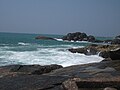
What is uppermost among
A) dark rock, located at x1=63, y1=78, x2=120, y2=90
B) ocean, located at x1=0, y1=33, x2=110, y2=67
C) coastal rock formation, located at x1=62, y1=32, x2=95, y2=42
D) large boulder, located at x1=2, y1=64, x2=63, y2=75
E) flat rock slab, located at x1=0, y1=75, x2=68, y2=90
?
dark rock, located at x1=63, y1=78, x2=120, y2=90

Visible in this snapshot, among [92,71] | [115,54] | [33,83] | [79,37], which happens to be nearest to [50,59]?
[115,54]

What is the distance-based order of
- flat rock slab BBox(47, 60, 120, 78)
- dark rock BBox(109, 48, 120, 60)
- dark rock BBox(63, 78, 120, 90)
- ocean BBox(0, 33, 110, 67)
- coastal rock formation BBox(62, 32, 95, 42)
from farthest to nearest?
1. coastal rock formation BBox(62, 32, 95, 42)
2. ocean BBox(0, 33, 110, 67)
3. dark rock BBox(109, 48, 120, 60)
4. flat rock slab BBox(47, 60, 120, 78)
5. dark rock BBox(63, 78, 120, 90)

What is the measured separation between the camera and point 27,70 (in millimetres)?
12125

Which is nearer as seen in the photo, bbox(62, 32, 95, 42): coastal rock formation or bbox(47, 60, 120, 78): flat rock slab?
bbox(47, 60, 120, 78): flat rock slab

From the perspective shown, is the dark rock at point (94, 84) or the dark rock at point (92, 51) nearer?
the dark rock at point (94, 84)

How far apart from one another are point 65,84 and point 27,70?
211 inches

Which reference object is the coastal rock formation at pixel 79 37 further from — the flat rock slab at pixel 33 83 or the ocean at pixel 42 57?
the flat rock slab at pixel 33 83

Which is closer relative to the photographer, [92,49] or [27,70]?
[27,70]

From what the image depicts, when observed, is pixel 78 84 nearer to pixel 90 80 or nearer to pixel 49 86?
pixel 90 80

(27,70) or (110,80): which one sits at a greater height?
(110,80)

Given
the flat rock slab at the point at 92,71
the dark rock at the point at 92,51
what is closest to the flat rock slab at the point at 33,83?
the flat rock slab at the point at 92,71

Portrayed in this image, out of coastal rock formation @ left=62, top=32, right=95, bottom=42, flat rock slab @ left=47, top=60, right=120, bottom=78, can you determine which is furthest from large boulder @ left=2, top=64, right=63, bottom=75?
coastal rock formation @ left=62, top=32, right=95, bottom=42

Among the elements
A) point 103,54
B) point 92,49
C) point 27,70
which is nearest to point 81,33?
point 92,49

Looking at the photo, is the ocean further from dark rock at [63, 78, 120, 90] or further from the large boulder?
dark rock at [63, 78, 120, 90]
